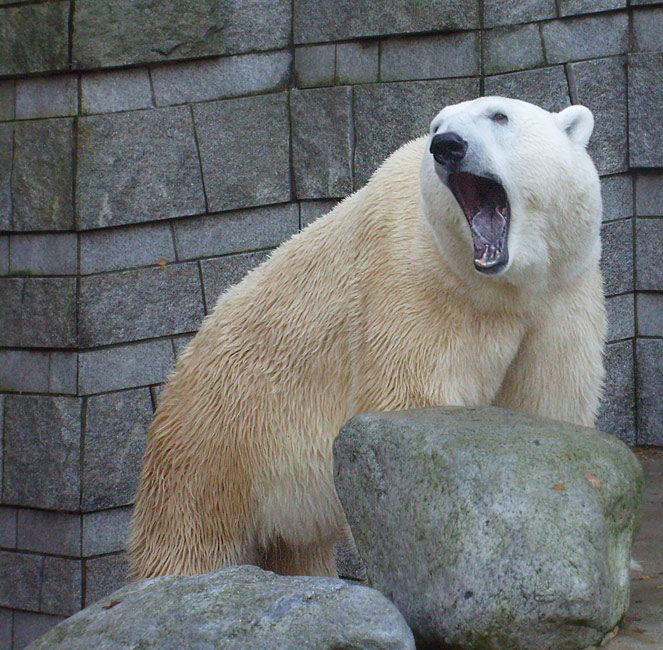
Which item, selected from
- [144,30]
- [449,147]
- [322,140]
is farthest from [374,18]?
[449,147]

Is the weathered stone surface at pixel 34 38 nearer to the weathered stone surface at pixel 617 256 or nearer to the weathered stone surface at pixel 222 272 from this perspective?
the weathered stone surface at pixel 222 272

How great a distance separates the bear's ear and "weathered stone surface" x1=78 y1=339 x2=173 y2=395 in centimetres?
303

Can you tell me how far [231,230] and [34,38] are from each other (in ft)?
5.09

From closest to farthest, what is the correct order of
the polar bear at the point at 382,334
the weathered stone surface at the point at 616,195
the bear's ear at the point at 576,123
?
the polar bear at the point at 382,334
the bear's ear at the point at 576,123
the weathered stone surface at the point at 616,195

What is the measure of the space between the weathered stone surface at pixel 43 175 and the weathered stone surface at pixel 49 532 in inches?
64.8

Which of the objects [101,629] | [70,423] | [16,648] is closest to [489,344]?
[101,629]

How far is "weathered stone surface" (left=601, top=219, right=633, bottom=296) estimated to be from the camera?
5488 millimetres

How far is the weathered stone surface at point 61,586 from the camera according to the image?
569cm

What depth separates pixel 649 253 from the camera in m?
5.52

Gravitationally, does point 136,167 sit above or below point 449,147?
above

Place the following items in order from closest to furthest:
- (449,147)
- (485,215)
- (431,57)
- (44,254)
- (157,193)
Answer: (449,147)
(485,215)
(431,57)
(157,193)
(44,254)

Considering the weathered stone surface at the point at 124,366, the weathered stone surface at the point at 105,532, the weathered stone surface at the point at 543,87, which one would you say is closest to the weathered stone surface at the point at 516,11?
the weathered stone surface at the point at 543,87

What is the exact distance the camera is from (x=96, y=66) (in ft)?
18.4

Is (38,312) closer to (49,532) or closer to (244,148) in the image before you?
(49,532)
